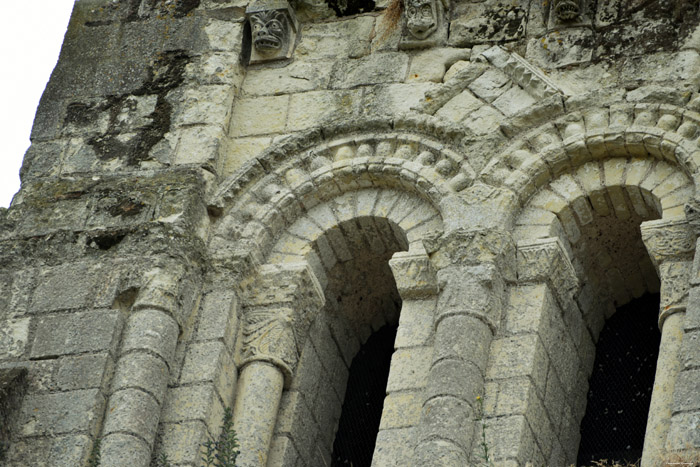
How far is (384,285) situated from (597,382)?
61.8 inches

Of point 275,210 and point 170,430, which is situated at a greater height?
point 275,210

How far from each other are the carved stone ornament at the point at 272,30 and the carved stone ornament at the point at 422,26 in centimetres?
84

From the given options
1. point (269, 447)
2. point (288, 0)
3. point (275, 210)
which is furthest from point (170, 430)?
point (288, 0)

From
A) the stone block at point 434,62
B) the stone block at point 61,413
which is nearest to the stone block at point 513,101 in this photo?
the stone block at point 434,62

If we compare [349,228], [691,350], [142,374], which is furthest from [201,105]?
[691,350]

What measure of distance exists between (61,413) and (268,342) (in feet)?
4.40

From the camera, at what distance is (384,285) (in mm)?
11617

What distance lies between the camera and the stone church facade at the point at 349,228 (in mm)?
10047

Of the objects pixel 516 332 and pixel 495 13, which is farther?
pixel 495 13

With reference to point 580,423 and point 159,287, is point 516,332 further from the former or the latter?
point 159,287

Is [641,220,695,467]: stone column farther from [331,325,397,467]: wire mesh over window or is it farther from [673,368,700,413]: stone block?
[331,325,397,467]: wire mesh over window

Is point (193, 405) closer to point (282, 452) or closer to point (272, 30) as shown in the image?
point (282, 452)

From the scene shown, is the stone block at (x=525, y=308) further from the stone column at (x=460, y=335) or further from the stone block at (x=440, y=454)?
the stone block at (x=440, y=454)

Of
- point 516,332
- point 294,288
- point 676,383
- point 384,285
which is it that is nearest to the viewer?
point 676,383
